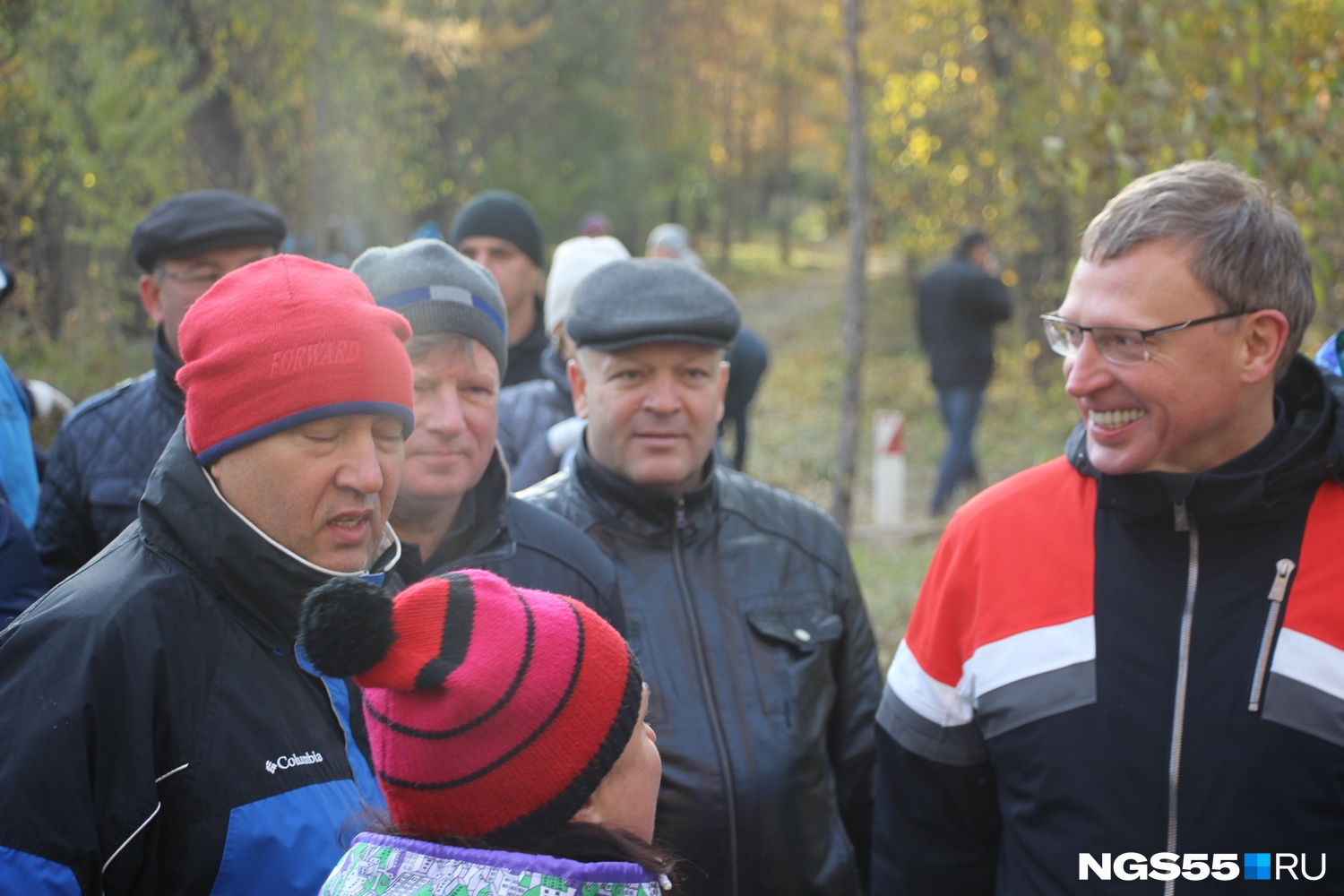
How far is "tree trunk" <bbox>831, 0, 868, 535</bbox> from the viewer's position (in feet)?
19.6

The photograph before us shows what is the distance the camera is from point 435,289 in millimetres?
2521

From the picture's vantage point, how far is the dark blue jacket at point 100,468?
10.6 feet

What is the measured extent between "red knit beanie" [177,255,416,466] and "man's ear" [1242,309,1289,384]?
1619mm

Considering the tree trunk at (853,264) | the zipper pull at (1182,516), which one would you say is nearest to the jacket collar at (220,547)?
the zipper pull at (1182,516)

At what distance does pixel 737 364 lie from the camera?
7.12 metres

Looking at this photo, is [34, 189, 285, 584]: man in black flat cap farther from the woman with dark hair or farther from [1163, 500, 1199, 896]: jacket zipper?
[1163, 500, 1199, 896]: jacket zipper

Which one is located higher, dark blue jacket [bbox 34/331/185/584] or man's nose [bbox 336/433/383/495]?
man's nose [bbox 336/433/383/495]

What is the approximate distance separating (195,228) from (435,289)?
1.45 meters

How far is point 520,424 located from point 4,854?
262cm

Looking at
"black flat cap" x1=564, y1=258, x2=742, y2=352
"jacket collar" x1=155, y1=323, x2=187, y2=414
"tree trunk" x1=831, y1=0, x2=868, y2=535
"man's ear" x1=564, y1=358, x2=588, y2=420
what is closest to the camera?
"black flat cap" x1=564, y1=258, x2=742, y2=352

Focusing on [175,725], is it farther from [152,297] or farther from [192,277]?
[152,297]

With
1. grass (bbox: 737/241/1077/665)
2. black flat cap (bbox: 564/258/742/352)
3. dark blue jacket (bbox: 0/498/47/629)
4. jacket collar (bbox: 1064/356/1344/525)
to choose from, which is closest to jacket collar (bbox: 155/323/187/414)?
dark blue jacket (bbox: 0/498/47/629)

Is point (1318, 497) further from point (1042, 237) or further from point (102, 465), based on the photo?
point (1042, 237)

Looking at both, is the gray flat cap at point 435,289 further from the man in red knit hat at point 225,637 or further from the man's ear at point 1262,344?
the man's ear at point 1262,344
